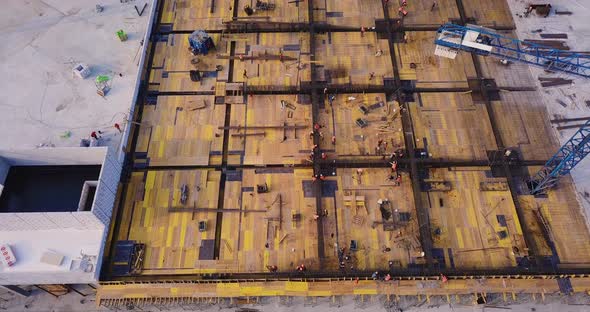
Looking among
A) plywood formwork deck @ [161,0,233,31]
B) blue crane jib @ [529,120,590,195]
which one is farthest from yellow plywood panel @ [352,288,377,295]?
plywood formwork deck @ [161,0,233,31]

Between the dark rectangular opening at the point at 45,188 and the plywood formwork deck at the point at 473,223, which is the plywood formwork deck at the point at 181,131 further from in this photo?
the plywood formwork deck at the point at 473,223

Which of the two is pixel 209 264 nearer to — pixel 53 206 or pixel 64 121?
pixel 53 206

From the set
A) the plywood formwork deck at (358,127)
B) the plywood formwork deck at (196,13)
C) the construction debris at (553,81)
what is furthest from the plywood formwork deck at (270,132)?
the construction debris at (553,81)

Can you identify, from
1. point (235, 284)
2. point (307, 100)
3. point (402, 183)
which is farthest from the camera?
point (307, 100)

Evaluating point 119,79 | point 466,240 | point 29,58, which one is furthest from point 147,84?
point 466,240

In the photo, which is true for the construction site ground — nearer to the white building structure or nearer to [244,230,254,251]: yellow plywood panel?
[244,230,254,251]: yellow plywood panel

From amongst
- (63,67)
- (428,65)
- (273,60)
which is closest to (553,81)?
(428,65)
